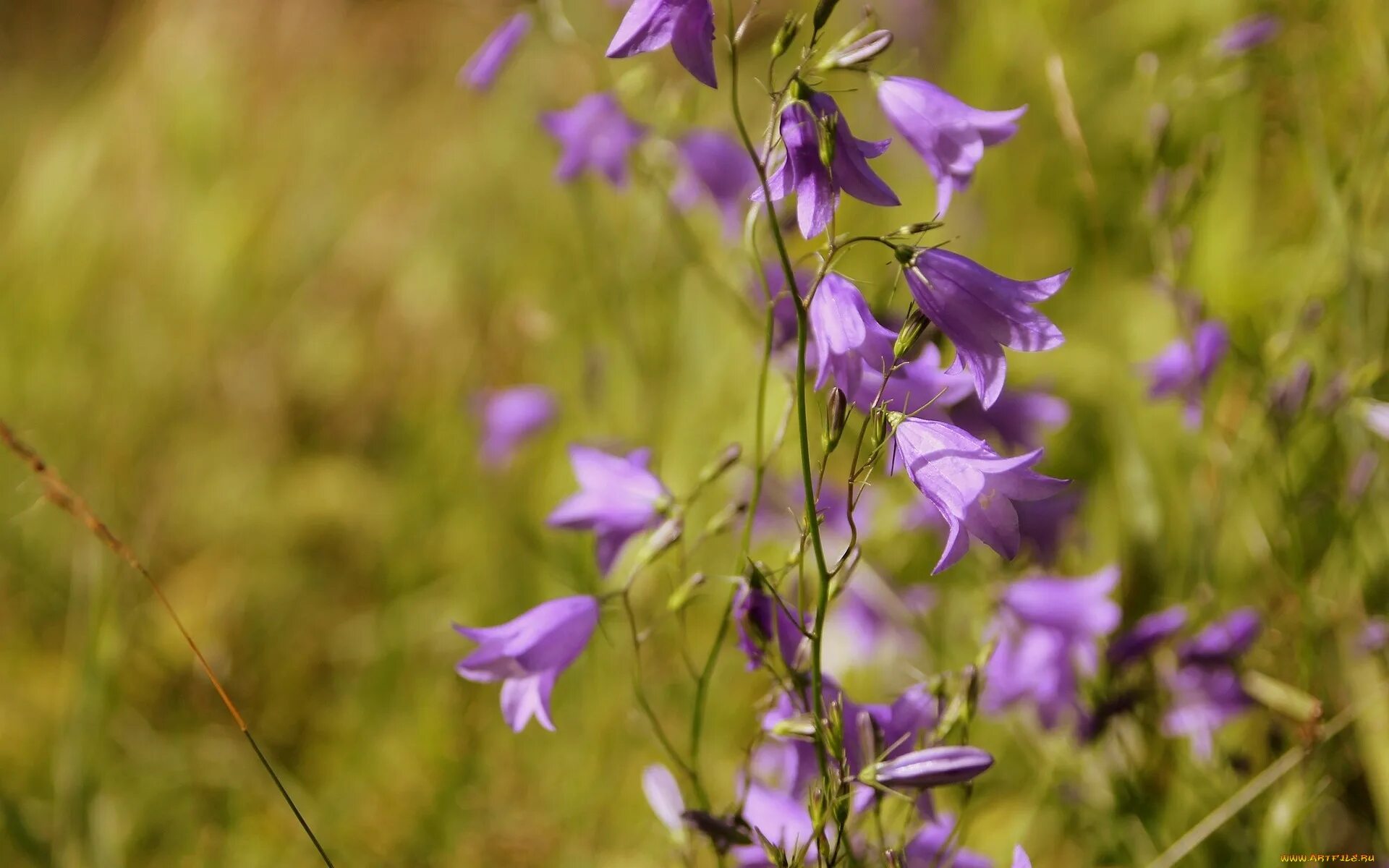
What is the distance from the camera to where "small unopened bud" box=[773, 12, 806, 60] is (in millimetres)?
905

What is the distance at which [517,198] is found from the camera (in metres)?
3.85

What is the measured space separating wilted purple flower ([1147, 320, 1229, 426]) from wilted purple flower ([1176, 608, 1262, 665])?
346 millimetres

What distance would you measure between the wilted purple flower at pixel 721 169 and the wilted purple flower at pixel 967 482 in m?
1.44

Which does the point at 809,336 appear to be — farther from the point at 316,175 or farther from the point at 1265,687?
the point at 316,175

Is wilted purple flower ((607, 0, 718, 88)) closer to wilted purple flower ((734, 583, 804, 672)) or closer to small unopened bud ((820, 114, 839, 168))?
small unopened bud ((820, 114, 839, 168))

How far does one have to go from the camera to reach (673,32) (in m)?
0.89

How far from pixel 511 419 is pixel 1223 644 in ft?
4.97

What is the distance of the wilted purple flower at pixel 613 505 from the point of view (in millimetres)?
1229

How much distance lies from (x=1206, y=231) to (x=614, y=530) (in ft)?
7.13

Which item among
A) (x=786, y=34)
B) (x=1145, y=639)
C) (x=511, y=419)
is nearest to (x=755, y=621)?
(x=786, y=34)

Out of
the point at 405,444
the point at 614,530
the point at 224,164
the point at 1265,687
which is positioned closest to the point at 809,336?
the point at 614,530

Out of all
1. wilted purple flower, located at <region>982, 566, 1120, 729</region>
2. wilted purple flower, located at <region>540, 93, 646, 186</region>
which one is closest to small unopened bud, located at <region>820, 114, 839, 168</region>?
wilted purple flower, located at <region>982, 566, 1120, 729</region>

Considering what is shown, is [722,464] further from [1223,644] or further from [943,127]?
[1223,644]

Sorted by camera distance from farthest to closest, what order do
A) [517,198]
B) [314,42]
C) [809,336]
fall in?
[314,42], [517,198], [809,336]
